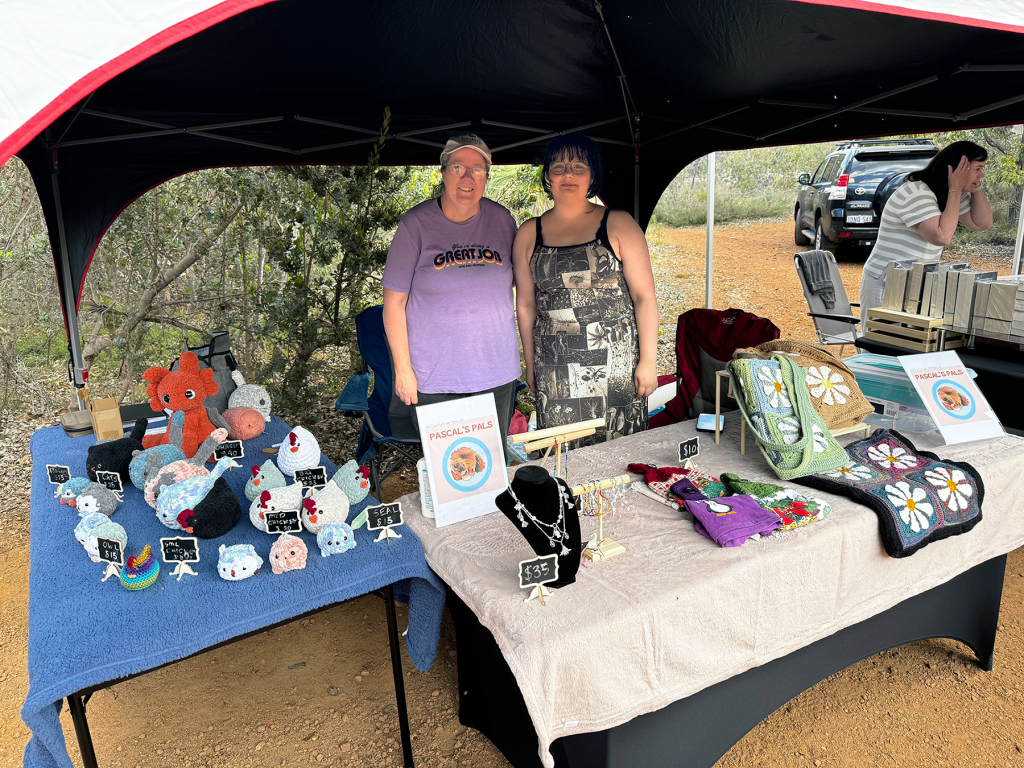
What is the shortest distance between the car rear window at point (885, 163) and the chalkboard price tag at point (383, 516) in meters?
9.45

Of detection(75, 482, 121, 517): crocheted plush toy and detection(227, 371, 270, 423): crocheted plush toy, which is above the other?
detection(227, 371, 270, 423): crocheted plush toy

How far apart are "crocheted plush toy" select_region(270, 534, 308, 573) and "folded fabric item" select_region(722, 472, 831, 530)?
101cm

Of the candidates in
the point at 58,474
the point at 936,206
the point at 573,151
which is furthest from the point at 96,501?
the point at 936,206

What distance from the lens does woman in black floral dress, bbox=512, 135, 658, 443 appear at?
200 centimetres

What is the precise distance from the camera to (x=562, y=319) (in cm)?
205

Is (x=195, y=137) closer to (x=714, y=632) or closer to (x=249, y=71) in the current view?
(x=249, y=71)

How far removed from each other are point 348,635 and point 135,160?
2.31m

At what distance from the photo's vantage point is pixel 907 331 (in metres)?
2.77

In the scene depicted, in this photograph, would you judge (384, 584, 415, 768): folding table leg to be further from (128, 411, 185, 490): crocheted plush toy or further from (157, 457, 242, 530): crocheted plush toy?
(128, 411, 185, 490): crocheted plush toy

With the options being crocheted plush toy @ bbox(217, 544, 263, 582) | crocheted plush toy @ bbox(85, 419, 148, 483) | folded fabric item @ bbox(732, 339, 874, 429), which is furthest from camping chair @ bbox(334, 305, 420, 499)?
folded fabric item @ bbox(732, 339, 874, 429)

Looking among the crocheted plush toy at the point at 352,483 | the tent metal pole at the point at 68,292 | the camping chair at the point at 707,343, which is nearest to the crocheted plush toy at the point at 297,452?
the crocheted plush toy at the point at 352,483

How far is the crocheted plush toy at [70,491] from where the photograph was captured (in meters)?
1.76

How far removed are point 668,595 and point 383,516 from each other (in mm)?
645

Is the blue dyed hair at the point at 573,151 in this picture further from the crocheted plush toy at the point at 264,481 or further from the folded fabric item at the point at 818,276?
the folded fabric item at the point at 818,276
